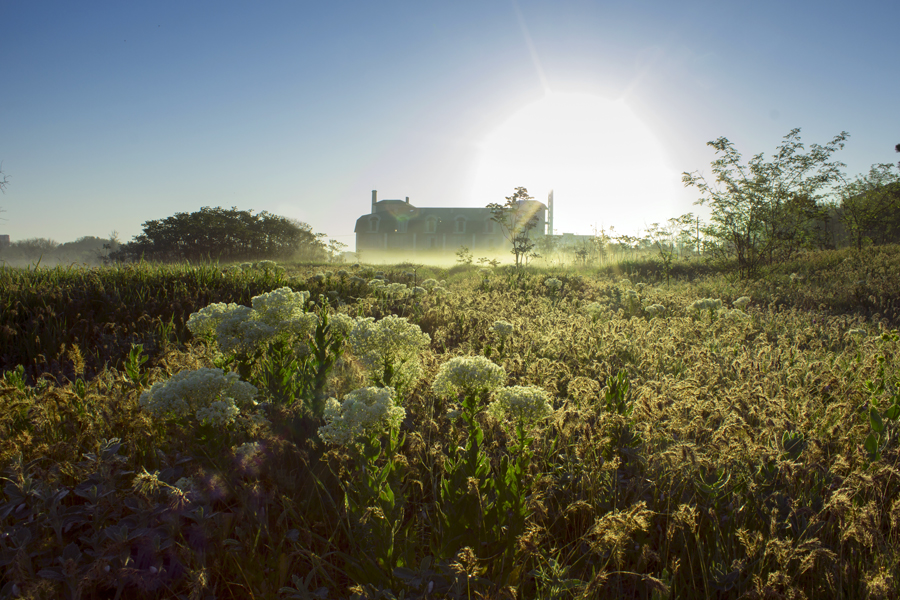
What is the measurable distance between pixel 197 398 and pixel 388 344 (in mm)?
1065

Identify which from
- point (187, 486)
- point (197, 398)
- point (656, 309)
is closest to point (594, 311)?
point (656, 309)

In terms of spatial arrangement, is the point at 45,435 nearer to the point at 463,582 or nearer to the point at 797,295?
the point at 463,582

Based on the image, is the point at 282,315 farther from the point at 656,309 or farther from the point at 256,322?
the point at 656,309

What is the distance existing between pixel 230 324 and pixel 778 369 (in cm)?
540

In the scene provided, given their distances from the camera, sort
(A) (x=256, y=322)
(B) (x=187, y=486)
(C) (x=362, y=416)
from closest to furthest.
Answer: (C) (x=362, y=416) < (B) (x=187, y=486) < (A) (x=256, y=322)

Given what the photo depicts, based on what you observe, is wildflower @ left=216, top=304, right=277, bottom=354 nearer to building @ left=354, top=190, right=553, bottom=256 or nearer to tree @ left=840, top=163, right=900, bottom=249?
tree @ left=840, top=163, right=900, bottom=249

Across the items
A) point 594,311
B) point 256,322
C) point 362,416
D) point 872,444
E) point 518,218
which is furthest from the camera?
point 518,218

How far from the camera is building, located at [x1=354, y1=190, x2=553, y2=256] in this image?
51812 millimetres

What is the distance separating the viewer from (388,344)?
106 inches

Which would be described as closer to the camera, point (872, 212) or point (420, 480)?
point (420, 480)

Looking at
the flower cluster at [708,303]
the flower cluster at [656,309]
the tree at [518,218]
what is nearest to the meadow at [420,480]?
the flower cluster at [708,303]

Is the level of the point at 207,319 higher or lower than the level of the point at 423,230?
lower

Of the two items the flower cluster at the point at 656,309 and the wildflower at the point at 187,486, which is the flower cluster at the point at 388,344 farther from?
the flower cluster at the point at 656,309

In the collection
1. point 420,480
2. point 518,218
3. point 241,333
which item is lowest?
point 420,480
